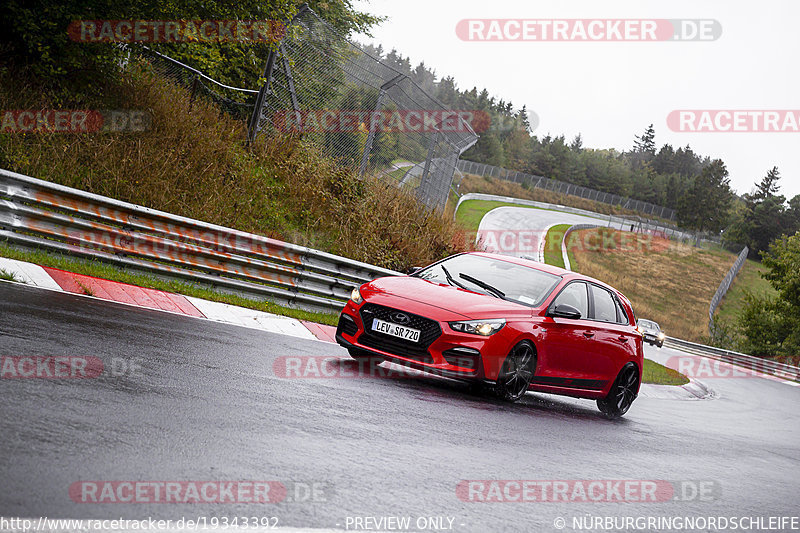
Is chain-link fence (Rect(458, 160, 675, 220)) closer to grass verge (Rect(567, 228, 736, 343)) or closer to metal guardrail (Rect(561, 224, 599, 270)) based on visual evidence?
metal guardrail (Rect(561, 224, 599, 270))

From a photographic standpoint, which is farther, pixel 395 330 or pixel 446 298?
pixel 446 298

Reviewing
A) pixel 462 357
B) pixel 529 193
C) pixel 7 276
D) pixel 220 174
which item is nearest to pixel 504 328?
pixel 462 357

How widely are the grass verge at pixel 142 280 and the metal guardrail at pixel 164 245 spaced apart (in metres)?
0.11

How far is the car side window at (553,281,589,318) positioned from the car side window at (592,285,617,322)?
0.22 metres

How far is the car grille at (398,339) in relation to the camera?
8.25 m

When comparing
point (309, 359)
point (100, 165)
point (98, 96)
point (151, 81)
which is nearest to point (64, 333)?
point (309, 359)

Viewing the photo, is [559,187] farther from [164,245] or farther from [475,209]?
[164,245]

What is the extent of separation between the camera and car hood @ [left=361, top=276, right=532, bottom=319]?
848 centimetres

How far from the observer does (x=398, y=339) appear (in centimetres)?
843

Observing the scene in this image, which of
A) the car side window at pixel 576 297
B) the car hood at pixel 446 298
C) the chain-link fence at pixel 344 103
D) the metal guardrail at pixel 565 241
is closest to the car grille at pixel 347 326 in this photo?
the car hood at pixel 446 298

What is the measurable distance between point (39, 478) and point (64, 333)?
3615mm

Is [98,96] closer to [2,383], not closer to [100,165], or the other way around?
[100,165]

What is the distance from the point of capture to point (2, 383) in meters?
5.07

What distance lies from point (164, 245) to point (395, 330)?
4.79m
